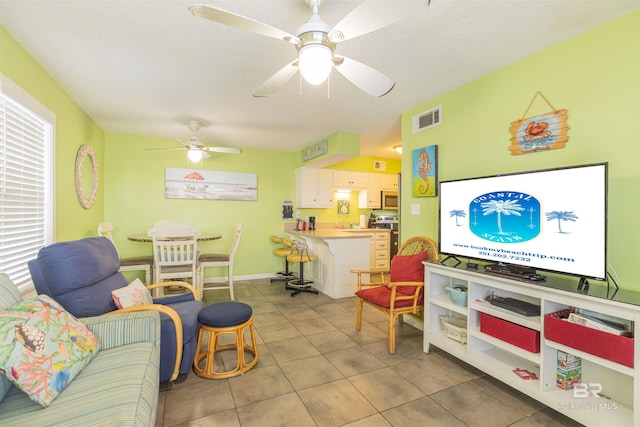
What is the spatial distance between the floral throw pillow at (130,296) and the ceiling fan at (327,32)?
1870 mm

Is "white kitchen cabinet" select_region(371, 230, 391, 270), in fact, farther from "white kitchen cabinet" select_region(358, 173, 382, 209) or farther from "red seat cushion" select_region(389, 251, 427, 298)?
"red seat cushion" select_region(389, 251, 427, 298)

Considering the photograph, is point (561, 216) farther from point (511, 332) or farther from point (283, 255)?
point (283, 255)

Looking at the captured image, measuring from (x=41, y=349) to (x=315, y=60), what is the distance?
183 cm

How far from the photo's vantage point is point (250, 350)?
2.55 m

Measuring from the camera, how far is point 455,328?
94.4 inches

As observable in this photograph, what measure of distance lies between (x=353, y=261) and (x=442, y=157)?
205 centimetres

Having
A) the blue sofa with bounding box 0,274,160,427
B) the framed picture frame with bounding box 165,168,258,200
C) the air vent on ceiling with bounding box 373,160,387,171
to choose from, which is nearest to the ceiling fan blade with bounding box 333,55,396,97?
the blue sofa with bounding box 0,274,160,427

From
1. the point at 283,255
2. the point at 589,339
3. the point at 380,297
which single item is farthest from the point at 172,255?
the point at 589,339

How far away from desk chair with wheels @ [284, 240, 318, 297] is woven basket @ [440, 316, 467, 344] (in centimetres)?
218

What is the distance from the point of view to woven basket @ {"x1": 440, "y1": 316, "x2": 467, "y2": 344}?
7.69 ft

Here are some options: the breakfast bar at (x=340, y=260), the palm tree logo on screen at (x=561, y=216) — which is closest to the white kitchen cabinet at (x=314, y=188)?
the breakfast bar at (x=340, y=260)

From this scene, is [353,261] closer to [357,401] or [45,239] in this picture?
[357,401]

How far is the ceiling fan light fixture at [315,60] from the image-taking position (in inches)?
55.2

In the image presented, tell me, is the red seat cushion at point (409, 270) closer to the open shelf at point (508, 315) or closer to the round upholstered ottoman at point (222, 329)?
the open shelf at point (508, 315)
